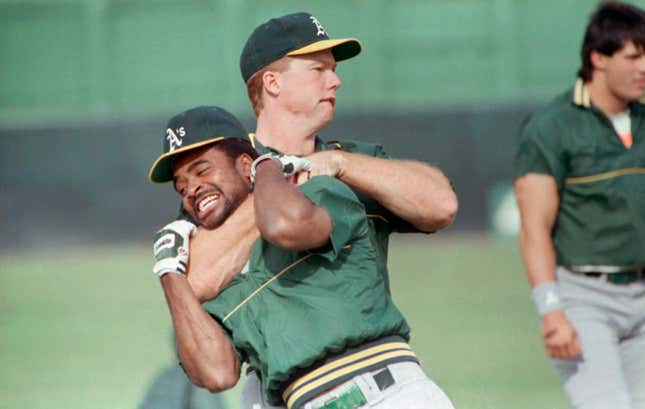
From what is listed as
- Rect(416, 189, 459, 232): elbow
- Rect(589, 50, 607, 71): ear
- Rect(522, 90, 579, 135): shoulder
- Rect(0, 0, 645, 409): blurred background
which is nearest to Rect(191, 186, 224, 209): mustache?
Rect(416, 189, 459, 232): elbow

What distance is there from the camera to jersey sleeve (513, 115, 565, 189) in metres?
5.18

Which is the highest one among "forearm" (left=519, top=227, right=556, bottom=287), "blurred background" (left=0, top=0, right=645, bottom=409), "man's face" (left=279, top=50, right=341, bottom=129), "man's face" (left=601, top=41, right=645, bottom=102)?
"man's face" (left=279, top=50, right=341, bottom=129)

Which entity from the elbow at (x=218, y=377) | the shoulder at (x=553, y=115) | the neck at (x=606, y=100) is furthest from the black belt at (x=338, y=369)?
the neck at (x=606, y=100)

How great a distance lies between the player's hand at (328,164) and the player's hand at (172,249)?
0.41 metres

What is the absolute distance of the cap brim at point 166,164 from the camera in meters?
3.55

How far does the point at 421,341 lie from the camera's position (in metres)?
9.32

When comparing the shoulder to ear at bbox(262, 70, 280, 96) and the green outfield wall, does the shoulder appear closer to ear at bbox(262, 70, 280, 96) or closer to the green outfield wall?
ear at bbox(262, 70, 280, 96)

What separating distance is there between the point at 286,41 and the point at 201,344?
2.98 ft

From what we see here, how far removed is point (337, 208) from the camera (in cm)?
338

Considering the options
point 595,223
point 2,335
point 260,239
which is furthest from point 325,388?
point 2,335

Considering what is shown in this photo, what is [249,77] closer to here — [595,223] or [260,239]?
[260,239]

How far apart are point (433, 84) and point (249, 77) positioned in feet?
45.9

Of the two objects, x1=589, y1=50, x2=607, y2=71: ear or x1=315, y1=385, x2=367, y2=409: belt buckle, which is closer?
x1=315, y1=385, x2=367, y2=409: belt buckle

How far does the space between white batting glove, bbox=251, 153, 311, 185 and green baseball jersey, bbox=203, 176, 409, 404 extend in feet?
0.18
